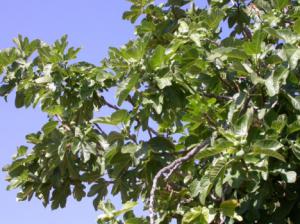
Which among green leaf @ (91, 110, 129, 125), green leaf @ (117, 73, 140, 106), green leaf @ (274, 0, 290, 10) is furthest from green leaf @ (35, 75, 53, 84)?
green leaf @ (274, 0, 290, 10)

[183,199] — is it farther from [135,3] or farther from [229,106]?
[135,3]

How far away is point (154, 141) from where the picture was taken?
10.2ft

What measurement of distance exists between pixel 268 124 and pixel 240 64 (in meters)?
0.31

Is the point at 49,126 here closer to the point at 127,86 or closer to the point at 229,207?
the point at 127,86

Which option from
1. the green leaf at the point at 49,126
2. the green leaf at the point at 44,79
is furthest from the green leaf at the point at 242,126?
the green leaf at the point at 44,79

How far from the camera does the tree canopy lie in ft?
8.74

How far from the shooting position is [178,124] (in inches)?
130

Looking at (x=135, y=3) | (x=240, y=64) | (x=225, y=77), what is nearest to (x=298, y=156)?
(x=240, y=64)

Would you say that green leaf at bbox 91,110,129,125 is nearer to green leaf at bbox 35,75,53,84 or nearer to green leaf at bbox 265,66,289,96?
green leaf at bbox 35,75,53,84

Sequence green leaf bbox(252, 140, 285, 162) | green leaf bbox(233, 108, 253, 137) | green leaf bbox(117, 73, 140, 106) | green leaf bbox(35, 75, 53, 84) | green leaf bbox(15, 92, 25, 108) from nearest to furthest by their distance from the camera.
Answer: green leaf bbox(252, 140, 285, 162)
green leaf bbox(233, 108, 253, 137)
green leaf bbox(117, 73, 140, 106)
green leaf bbox(35, 75, 53, 84)
green leaf bbox(15, 92, 25, 108)

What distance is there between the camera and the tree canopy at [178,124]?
8.74 ft

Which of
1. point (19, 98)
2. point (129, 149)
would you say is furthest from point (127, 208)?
point (19, 98)

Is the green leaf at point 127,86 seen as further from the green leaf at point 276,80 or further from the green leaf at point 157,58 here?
the green leaf at point 276,80

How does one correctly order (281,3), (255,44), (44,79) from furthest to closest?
(44,79) → (281,3) → (255,44)
